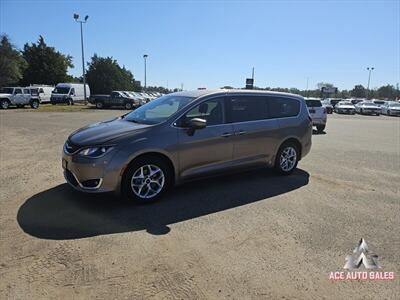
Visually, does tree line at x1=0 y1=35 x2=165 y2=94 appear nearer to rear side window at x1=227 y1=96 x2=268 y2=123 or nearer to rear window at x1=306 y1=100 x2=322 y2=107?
rear window at x1=306 y1=100 x2=322 y2=107

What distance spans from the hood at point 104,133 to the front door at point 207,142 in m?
0.70

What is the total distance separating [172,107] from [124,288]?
3.41 metres

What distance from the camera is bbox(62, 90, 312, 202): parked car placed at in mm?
5035

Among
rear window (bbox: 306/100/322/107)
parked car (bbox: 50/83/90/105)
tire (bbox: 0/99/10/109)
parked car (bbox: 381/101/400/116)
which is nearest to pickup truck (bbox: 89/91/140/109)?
parked car (bbox: 50/83/90/105)

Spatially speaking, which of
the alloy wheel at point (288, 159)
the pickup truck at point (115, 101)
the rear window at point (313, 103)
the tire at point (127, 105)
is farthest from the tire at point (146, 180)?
the tire at point (127, 105)

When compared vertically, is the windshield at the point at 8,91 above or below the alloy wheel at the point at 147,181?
above

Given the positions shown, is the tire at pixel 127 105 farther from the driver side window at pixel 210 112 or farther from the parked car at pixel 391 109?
the driver side window at pixel 210 112

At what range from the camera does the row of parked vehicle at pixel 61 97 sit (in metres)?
30.6

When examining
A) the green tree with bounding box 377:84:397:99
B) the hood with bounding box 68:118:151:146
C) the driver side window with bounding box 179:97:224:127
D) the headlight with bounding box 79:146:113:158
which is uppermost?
the green tree with bounding box 377:84:397:99

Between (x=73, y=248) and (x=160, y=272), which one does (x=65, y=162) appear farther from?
(x=160, y=272)

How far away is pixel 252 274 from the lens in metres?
3.51

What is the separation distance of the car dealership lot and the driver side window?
121 centimetres

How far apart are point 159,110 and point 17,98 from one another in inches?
1145

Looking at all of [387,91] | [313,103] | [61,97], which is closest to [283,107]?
[313,103]
